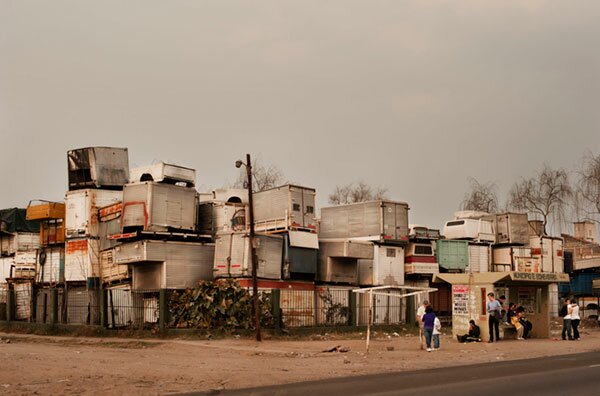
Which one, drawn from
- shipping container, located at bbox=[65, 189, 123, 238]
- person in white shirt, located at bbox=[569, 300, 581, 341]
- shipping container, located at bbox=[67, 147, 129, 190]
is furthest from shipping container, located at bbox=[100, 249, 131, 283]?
person in white shirt, located at bbox=[569, 300, 581, 341]

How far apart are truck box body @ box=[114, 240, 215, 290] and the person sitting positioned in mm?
10796

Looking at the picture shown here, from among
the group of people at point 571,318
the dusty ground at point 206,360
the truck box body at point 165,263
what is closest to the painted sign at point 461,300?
the dusty ground at point 206,360

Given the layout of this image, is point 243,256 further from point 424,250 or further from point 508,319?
point 424,250

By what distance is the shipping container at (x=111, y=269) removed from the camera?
106 feet

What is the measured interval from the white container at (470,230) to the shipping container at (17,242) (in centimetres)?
2397

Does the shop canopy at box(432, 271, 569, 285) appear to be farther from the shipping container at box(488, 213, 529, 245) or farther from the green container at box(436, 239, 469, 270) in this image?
the shipping container at box(488, 213, 529, 245)

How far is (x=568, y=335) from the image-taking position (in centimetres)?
2850

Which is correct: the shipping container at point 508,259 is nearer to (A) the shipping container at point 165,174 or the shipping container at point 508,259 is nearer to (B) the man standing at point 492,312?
(B) the man standing at point 492,312

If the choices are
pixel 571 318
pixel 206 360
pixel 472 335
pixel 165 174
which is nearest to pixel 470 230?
pixel 571 318

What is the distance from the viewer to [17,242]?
42844mm

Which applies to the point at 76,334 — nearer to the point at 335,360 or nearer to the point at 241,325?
the point at 241,325

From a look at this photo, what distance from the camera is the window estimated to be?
123 ft

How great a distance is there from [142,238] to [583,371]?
19.0 metres

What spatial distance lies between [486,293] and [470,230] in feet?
49.3
